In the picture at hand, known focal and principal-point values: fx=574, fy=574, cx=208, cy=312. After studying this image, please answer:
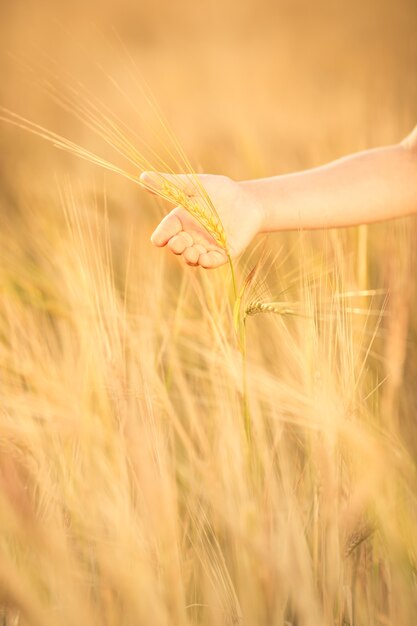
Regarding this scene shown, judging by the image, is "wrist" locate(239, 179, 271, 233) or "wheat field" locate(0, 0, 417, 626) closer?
"wheat field" locate(0, 0, 417, 626)

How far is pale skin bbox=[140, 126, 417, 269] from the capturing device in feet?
2.30

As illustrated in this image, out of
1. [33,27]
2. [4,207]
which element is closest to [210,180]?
[4,207]

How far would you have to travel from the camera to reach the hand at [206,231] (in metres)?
0.64

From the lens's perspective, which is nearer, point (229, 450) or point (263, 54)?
point (229, 450)

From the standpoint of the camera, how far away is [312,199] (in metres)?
0.79

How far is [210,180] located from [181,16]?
5.57 feet

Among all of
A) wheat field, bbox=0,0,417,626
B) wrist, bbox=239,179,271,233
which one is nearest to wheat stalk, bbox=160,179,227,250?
wheat field, bbox=0,0,417,626

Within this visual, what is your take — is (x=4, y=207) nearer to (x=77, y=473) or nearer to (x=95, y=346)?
(x=95, y=346)

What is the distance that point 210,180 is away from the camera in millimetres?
703

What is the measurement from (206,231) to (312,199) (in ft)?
0.68

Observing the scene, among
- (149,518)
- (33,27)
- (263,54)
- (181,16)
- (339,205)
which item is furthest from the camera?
(181,16)

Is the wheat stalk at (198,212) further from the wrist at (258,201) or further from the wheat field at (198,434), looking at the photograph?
A: the wrist at (258,201)

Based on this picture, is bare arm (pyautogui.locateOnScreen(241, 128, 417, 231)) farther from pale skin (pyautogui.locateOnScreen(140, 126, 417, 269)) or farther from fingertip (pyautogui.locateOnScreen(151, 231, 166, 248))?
fingertip (pyautogui.locateOnScreen(151, 231, 166, 248))

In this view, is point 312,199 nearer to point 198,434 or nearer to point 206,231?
point 206,231
